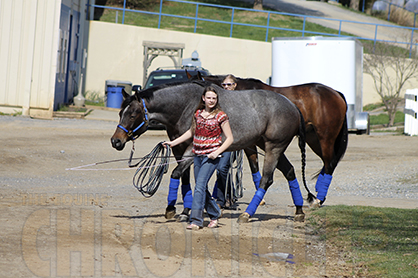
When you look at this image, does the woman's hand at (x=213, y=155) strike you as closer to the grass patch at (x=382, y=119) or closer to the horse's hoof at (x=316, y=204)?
the horse's hoof at (x=316, y=204)

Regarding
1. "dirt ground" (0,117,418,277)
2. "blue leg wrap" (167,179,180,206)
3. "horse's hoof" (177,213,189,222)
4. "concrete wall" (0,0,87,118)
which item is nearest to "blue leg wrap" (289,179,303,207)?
"dirt ground" (0,117,418,277)

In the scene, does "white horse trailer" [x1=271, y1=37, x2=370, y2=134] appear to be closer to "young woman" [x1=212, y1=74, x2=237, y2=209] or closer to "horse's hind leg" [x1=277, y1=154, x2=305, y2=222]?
"young woman" [x1=212, y1=74, x2=237, y2=209]

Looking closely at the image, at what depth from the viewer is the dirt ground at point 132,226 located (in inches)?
190

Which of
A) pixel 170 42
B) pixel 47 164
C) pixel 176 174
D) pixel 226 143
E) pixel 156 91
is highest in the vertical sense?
pixel 170 42

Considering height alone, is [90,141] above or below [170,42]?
below

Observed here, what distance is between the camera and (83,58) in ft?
86.4

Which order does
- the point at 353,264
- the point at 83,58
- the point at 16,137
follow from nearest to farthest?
1. the point at 353,264
2. the point at 16,137
3. the point at 83,58

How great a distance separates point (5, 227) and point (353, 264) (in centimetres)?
364

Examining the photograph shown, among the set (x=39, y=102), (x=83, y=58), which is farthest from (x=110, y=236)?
(x=83, y=58)

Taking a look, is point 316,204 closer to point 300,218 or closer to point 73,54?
point 300,218

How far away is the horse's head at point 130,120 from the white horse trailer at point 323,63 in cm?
1152

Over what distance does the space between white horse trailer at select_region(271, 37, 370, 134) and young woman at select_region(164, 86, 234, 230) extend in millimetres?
11698

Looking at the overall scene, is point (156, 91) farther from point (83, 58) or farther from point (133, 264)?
point (83, 58)

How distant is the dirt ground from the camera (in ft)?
15.9
